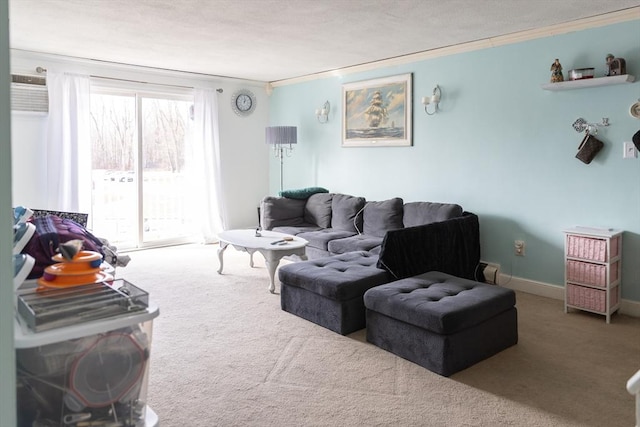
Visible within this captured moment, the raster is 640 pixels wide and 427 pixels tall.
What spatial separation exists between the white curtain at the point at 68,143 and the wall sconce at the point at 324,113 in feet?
9.03

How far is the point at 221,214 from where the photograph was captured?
6824mm

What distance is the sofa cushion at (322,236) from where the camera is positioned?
5047mm

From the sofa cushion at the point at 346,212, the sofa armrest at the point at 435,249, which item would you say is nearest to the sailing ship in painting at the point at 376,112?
the sofa cushion at the point at 346,212

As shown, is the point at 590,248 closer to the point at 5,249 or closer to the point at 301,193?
the point at 301,193

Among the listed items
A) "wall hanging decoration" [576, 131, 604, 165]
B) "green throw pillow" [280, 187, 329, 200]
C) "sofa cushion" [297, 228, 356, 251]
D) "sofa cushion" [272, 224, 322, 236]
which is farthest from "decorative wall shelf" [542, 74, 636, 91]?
"green throw pillow" [280, 187, 329, 200]

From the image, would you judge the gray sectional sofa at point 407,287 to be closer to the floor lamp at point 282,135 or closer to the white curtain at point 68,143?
the floor lamp at point 282,135

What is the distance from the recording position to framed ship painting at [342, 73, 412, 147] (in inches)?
211

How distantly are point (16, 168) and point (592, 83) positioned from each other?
5.57m

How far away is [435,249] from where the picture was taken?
4.07 meters

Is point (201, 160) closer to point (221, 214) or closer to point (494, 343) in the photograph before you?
point (221, 214)

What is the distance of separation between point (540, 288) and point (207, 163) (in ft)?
14.4

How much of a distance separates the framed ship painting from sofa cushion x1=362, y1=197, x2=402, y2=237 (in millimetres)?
738

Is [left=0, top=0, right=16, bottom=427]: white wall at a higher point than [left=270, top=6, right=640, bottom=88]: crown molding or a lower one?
lower

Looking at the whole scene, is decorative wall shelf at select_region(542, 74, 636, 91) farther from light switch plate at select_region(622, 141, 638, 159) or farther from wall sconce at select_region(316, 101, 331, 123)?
wall sconce at select_region(316, 101, 331, 123)
